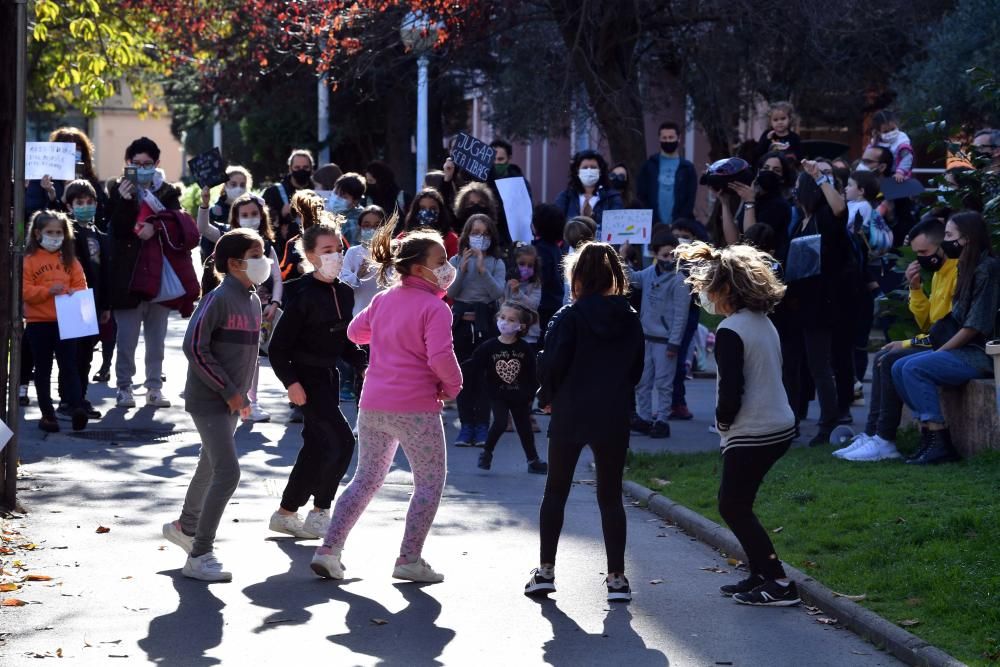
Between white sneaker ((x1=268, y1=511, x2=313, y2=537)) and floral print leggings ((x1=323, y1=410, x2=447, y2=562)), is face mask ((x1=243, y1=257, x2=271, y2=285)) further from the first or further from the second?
white sneaker ((x1=268, y1=511, x2=313, y2=537))

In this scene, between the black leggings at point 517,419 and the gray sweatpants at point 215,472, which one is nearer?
the gray sweatpants at point 215,472

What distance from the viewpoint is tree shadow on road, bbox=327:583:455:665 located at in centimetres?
650

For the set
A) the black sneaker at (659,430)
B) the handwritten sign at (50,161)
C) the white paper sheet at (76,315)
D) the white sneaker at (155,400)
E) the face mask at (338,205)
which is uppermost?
the handwritten sign at (50,161)

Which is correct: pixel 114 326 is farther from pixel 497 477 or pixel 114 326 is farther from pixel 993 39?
pixel 993 39

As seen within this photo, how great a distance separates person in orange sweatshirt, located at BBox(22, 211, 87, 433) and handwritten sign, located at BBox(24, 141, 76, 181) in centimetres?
106

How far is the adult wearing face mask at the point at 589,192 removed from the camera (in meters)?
15.1

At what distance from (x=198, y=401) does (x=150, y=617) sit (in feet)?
4.11

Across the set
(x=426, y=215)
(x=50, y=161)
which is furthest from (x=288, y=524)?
(x=50, y=161)

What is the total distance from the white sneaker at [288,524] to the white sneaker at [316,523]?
0.09 feet

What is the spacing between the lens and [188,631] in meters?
6.77

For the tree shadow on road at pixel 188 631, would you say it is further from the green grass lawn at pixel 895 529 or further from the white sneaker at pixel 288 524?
the green grass lawn at pixel 895 529

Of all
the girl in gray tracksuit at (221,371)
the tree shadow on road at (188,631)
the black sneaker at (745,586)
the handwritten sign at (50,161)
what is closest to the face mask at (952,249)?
the black sneaker at (745,586)

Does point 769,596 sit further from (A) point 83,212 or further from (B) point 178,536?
(A) point 83,212

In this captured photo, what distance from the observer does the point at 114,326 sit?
14055 millimetres
